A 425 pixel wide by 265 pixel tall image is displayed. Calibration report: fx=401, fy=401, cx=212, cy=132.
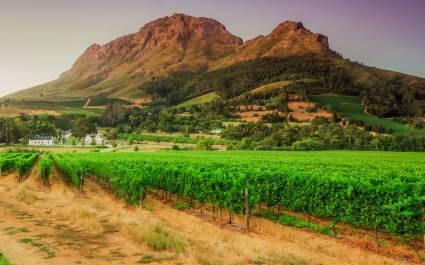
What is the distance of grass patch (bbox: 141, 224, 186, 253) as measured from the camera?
17.1 metres

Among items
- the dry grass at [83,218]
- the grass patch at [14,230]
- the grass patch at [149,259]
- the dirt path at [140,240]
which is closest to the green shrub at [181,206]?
the dirt path at [140,240]

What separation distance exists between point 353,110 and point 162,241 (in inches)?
6618

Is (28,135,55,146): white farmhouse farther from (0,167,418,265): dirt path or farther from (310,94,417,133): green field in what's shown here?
(0,167,418,265): dirt path

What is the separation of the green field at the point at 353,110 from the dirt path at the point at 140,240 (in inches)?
4907

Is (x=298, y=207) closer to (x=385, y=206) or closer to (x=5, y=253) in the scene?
(x=385, y=206)

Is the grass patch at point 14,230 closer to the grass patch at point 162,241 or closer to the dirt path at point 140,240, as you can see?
the dirt path at point 140,240

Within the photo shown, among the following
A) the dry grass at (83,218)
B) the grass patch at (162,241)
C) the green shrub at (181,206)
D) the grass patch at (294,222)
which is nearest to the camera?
the grass patch at (162,241)

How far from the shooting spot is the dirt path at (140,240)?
1598 cm

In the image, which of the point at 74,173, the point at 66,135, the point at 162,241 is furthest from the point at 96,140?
the point at 162,241

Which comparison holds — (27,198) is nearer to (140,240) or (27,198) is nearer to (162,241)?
(140,240)

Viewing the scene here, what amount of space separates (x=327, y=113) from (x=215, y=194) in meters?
149

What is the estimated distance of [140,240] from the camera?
18.3 m

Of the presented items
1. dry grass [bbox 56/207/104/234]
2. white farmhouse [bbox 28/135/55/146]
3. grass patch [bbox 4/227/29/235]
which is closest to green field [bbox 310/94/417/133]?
white farmhouse [bbox 28/135/55/146]

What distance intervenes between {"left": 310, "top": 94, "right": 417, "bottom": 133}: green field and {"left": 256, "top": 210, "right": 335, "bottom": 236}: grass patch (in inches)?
4762
